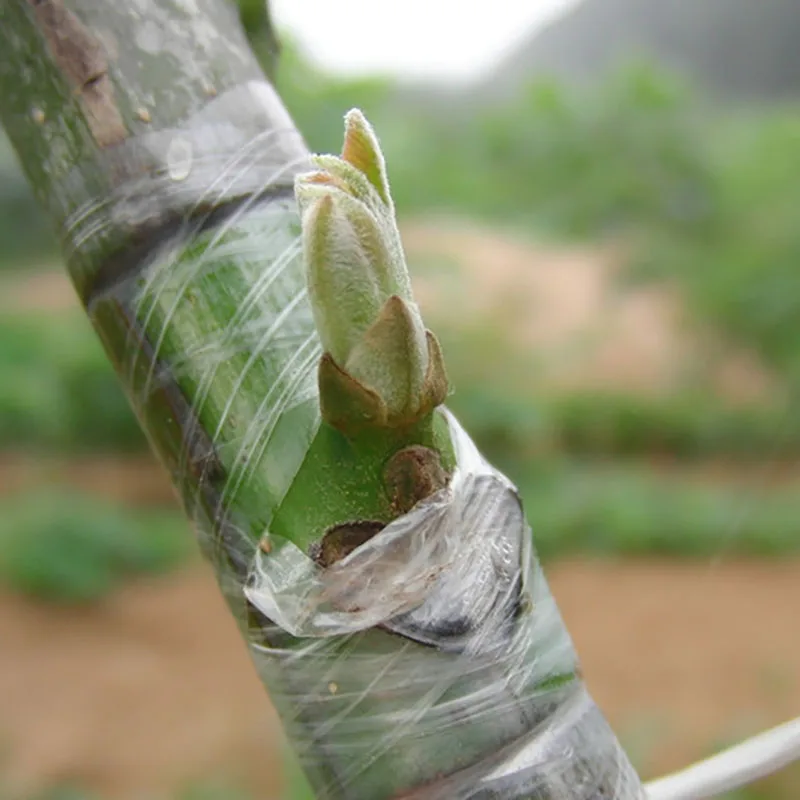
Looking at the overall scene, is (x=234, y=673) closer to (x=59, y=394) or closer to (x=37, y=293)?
(x=59, y=394)

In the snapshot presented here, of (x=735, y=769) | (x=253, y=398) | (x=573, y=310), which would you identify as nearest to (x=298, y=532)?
(x=253, y=398)

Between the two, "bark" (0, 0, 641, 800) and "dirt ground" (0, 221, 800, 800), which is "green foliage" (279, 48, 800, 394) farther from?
"bark" (0, 0, 641, 800)

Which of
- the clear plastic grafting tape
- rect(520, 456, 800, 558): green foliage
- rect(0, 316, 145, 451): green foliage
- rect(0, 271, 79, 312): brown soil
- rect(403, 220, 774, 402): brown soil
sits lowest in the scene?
rect(520, 456, 800, 558): green foliage

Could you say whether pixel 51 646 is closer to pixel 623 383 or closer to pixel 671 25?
pixel 623 383

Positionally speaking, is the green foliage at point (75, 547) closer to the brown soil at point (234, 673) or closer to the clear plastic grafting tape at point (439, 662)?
the brown soil at point (234, 673)

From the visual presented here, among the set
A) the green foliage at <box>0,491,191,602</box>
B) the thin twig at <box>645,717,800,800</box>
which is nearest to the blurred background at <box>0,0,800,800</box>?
the green foliage at <box>0,491,191,602</box>

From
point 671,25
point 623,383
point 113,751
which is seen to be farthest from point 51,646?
point 671,25

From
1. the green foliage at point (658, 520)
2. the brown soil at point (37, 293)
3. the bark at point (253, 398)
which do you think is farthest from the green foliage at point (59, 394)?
the bark at point (253, 398)
